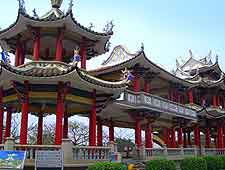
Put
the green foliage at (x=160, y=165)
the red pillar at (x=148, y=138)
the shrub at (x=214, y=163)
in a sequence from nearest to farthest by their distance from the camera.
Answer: the green foliage at (x=160, y=165)
the shrub at (x=214, y=163)
the red pillar at (x=148, y=138)

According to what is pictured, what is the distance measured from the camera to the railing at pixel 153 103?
24719 millimetres

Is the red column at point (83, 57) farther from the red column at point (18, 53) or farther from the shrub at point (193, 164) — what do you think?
the shrub at point (193, 164)

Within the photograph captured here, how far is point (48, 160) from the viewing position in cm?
1377

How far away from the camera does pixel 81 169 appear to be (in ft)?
51.8

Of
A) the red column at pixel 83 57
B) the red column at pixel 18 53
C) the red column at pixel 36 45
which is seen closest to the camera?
the red column at pixel 36 45

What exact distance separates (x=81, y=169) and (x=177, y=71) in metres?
26.0

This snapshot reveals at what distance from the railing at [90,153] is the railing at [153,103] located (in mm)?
6909

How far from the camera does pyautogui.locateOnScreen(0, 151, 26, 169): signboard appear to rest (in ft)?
43.3

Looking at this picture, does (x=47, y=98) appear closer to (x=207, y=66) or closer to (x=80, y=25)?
(x=80, y=25)

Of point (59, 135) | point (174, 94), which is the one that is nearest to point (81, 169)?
point (59, 135)

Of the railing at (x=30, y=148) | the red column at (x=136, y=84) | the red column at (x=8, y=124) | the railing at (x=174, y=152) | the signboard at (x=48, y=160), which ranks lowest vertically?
the railing at (x=174, y=152)

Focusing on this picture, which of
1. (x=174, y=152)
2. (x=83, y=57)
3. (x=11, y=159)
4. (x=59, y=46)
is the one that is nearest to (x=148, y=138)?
(x=174, y=152)

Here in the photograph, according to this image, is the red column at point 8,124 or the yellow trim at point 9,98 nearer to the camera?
the yellow trim at point 9,98

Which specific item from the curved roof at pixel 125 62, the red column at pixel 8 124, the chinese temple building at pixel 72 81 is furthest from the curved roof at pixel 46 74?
the curved roof at pixel 125 62
